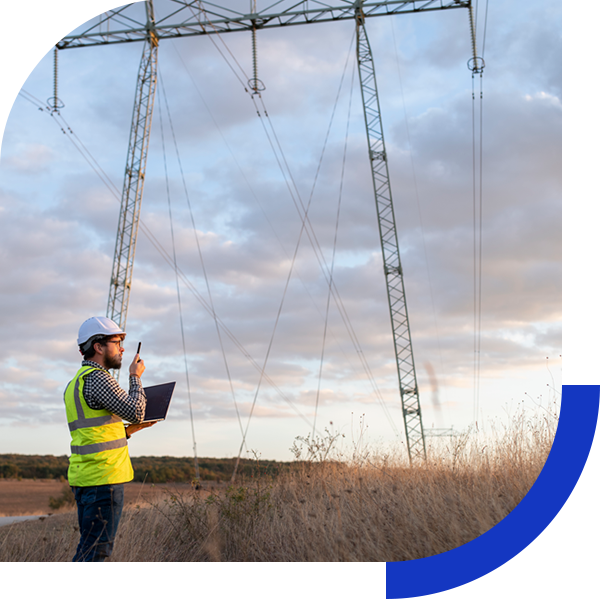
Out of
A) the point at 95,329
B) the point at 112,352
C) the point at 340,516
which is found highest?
the point at 95,329

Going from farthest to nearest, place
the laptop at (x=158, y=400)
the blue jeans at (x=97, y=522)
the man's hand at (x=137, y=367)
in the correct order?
the laptop at (x=158, y=400) → the man's hand at (x=137, y=367) → the blue jeans at (x=97, y=522)

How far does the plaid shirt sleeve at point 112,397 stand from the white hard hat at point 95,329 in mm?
414

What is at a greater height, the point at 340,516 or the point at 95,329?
the point at 95,329

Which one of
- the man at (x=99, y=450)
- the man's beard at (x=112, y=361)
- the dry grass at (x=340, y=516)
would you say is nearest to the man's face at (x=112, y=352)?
the man's beard at (x=112, y=361)

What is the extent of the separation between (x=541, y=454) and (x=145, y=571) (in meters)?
5.42

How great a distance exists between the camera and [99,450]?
4.78 metres

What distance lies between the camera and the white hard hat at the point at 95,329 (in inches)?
202

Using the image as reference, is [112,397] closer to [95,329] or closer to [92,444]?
[92,444]

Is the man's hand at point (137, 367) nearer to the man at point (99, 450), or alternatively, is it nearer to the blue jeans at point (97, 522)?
the man at point (99, 450)

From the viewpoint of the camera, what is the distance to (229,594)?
16.2 feet

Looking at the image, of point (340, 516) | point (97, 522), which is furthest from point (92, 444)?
point (340, 516)

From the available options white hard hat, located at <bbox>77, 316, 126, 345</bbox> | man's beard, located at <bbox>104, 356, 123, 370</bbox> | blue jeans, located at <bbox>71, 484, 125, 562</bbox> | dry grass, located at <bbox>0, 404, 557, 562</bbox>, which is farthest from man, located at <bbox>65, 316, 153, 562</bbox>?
dry grass, located at <bbox>0, 404, 557, 562</bbox>

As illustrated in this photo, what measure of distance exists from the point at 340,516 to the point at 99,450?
3.04 meters

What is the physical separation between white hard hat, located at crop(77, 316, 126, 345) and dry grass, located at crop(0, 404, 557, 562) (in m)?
2.54
